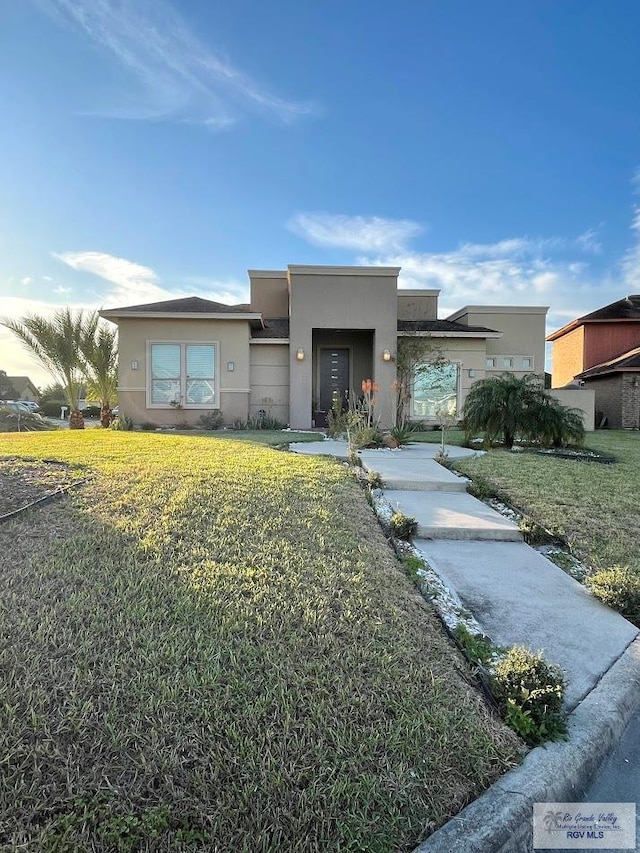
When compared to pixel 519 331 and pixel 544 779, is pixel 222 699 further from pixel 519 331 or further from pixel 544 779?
pixel 519 331

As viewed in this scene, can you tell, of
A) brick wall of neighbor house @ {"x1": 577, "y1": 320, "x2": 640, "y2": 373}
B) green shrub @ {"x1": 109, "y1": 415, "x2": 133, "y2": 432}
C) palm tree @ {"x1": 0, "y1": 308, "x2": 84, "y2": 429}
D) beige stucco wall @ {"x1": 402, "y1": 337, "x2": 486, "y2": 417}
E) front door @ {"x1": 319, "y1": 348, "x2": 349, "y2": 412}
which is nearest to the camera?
green shrub @ {"x1": 109, "y1": 415, "x2": 133, "y2": 432}

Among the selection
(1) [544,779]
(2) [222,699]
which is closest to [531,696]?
(1) [544,779]

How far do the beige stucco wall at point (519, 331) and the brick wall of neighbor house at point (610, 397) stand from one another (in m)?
4.48

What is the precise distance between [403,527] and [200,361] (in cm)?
1195

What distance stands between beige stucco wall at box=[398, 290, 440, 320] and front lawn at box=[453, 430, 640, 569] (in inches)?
438

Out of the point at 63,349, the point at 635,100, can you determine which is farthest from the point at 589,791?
the point at 63,349

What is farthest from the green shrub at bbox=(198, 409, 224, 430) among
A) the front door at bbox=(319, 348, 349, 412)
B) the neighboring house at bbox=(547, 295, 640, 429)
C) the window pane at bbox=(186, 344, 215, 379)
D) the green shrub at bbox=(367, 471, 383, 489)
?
the neighboring house at bbox=(547, 295, 640, 429)

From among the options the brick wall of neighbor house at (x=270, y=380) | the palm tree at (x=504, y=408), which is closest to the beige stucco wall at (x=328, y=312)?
the brick wall of neighbor house at (x=270, y=380)

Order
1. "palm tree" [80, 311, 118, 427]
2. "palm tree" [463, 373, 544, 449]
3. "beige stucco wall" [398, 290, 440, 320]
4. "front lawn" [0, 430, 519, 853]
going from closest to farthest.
Answer: "front lawn" [0, 430, 519, 853] < "palm tree" [463, 373, 544, 449] < "palm tree" [80, 311, 118, 427] < "beige stucco wall" [398, 290, 440, 320]

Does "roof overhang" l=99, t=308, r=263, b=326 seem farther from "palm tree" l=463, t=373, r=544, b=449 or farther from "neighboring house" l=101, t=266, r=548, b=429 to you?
"palm tree" l=463, t=373, r=544, b=449

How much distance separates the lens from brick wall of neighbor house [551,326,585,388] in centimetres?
2434

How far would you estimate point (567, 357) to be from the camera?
1021 inches

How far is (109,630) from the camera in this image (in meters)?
2.44

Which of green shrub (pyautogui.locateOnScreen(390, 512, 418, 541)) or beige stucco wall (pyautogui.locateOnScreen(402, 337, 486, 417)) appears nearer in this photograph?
green shrub (pyautogui.locateOnScreen(390, 512, 418, 541))
